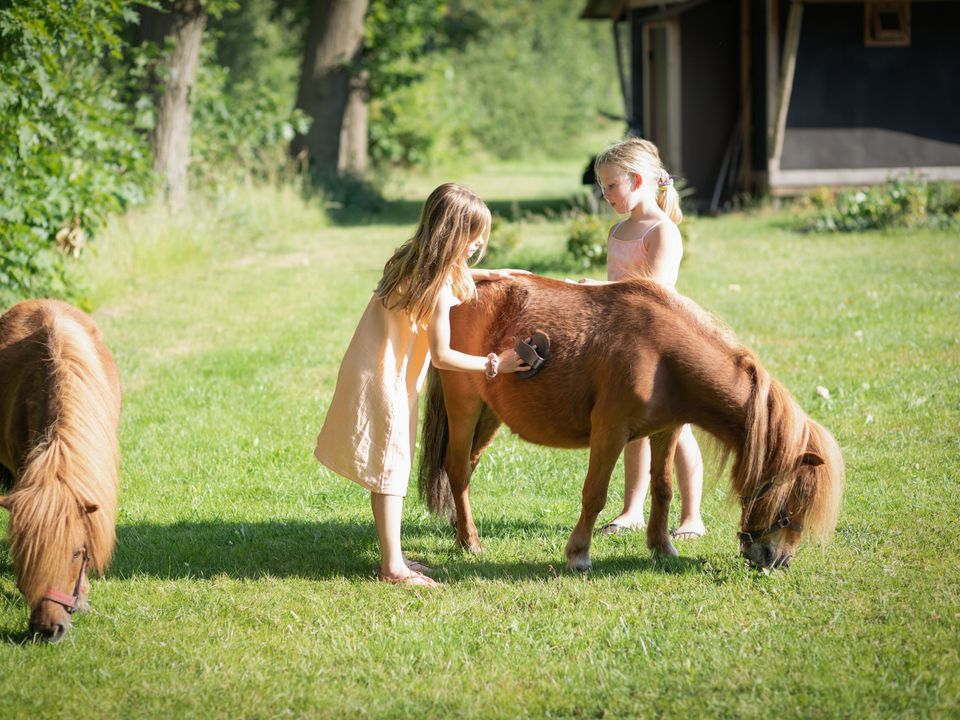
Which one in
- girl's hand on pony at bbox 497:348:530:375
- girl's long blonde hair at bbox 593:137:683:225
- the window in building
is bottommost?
girl's hand on pony at bbox 497:348:530:375

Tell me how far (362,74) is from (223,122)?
743 cm

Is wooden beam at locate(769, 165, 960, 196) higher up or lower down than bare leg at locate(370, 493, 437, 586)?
higher up

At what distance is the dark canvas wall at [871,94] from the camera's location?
17.6m

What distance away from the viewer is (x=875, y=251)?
44.7 feet

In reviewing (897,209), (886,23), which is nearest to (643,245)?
(897,209)

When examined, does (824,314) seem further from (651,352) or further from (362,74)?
(362,74)

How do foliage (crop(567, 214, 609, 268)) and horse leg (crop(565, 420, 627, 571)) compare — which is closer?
horse leg (crop(565, 420, 627, 571))

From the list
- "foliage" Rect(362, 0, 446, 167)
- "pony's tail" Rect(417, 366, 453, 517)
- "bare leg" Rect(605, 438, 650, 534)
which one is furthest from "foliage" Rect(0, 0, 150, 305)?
"foliage" Rect(362, 0, 446, 167)

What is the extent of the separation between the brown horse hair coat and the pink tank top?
8.23 feet

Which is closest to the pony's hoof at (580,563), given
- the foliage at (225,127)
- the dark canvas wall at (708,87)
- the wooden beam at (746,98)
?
the foliage at (225,127)

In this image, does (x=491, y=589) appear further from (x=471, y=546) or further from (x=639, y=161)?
(x=639, y=161)

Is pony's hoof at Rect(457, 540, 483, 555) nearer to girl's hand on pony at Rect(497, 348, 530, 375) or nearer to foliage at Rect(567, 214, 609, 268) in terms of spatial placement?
girl's hand on pony at Rect(497, 348, 530, 375)

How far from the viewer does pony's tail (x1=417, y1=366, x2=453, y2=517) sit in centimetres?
517

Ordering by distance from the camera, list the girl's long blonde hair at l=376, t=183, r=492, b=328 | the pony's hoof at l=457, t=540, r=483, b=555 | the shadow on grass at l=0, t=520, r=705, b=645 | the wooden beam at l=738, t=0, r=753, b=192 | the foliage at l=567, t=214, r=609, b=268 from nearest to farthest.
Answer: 1. the girl's long blonde hair at l=376, t=183, r=492, b=328
2. the shadow on grass at l=0, t=520, r=705, b=645
3. the pony's hoof at l=457, t=540, r=483, b=555
4. the foliage at l=567, t=214, r=609, b=268
5. the wooden beam at l=738, t=0, r=753, b=192
